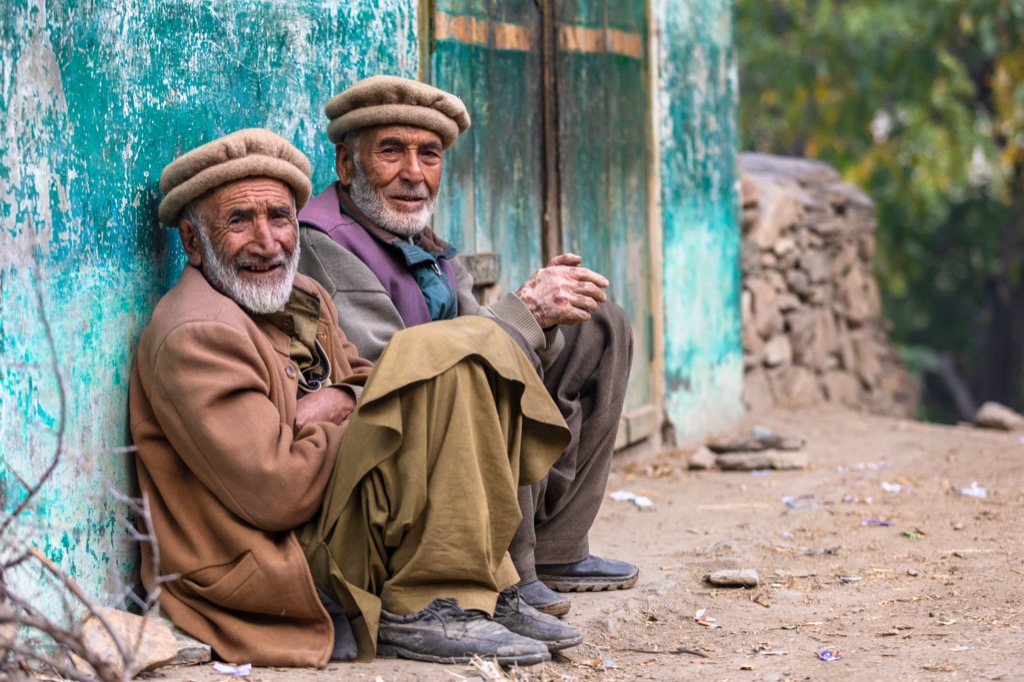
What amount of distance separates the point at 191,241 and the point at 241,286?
0.62 ft

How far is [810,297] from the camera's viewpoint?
27.7ft

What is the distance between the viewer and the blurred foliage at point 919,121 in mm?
11953

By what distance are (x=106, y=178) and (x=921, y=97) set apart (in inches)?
413

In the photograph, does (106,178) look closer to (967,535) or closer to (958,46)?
(967,535)

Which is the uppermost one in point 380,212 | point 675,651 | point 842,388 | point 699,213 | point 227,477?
point 699,213

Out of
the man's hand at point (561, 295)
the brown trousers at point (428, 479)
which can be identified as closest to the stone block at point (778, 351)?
the man's hand at point (561, 295)

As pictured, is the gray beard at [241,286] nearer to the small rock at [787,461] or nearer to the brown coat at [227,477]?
the brown coat at [227,477]

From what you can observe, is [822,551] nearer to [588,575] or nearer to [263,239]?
[588,575]

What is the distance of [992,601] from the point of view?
3740 mm

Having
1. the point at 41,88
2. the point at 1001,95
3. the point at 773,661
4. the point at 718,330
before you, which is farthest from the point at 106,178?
the point at 1001,95

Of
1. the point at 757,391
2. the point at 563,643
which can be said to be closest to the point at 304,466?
the point at 563,643

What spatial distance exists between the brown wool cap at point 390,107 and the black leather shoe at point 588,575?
1345 millimetres

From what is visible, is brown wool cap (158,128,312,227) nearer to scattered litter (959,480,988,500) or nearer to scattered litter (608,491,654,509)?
scattered litter (608,491,654,509)

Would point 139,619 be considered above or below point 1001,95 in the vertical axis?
below
